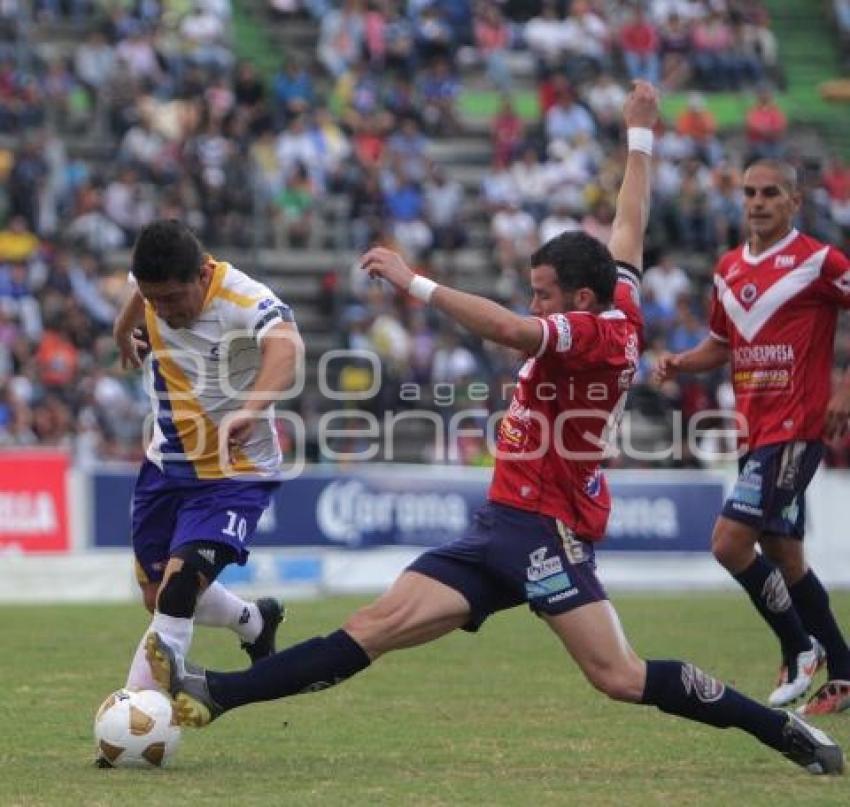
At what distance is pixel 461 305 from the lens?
303 inches

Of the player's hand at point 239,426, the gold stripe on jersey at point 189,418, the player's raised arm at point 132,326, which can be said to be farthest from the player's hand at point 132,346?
the player's hand at point 239,426

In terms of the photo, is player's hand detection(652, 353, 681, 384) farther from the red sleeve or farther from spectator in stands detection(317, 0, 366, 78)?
spectator in stands detection(317, 0, 366, 78)

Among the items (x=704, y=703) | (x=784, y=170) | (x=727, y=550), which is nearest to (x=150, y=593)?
(x=704, y=703)

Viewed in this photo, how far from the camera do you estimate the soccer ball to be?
8297mm

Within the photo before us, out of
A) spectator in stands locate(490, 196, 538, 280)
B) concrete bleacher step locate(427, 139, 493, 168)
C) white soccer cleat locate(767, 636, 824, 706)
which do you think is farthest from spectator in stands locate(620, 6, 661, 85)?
white soccer cleat locate(767, 636, 824, 706)

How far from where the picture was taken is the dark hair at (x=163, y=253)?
867cm

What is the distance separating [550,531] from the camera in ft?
27.0

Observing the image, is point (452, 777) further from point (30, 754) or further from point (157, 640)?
point (30, 754)

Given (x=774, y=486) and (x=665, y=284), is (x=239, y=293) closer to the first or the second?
(x=774, y=486)

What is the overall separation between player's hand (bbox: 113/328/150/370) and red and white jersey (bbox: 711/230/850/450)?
3.30 metres

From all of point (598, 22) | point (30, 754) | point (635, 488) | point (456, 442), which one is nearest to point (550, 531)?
point (30, 754)

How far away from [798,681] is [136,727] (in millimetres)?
3987

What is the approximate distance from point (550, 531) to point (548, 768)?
1.08 m

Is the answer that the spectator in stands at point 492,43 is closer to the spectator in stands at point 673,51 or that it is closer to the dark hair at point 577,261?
the spectator in stands at point 673,51
